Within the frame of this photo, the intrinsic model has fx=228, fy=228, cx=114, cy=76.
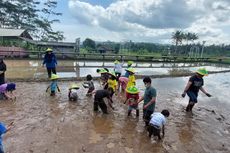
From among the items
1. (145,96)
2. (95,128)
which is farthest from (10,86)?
(145,96)

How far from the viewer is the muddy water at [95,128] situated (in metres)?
4.89

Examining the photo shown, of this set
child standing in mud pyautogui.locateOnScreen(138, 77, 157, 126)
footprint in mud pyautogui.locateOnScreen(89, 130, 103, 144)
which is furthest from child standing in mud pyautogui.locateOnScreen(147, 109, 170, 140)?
footprint in mud pyautogui.locateOnScreen(89, 130, 103, 144)

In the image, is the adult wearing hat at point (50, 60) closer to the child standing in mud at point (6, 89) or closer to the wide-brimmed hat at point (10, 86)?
the child standing in mud at point (6, 89)

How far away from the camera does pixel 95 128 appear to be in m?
5.88

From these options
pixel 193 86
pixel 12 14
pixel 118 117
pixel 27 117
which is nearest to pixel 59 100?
pixel 27 117

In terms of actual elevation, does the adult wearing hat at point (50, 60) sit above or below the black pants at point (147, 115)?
above

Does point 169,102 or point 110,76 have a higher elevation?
point 110,76

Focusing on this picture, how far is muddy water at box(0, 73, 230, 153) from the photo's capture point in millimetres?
4891

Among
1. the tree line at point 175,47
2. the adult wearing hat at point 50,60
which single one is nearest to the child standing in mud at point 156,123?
the adult wearing hat at point 50,60

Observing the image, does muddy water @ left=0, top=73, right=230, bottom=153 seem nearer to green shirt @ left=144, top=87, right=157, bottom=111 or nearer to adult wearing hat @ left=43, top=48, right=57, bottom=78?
green shirt @ left=144, top=87, right=157, bottom=111

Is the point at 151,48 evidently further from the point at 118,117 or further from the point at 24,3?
the point at 118,117

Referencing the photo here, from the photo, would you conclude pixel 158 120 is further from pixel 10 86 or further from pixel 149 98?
pixel 10 86

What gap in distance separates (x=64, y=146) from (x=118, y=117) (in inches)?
93.3

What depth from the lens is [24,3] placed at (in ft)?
145
